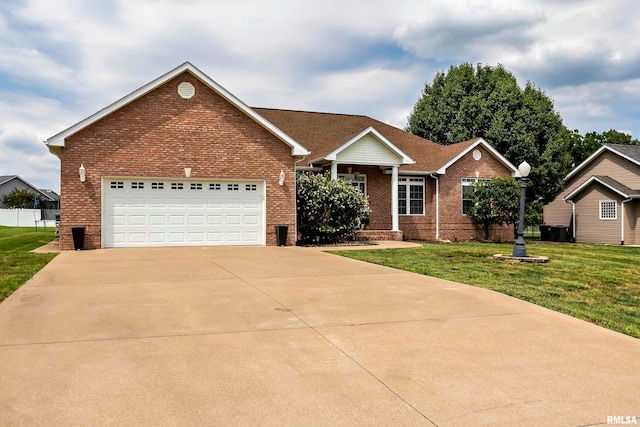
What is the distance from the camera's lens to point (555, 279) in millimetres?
10125

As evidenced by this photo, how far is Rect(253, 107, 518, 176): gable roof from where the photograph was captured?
23.5 meters

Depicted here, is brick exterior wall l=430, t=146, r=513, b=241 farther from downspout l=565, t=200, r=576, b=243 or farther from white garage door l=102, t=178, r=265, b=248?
white garage door l=102, t=178, r=265, b=248

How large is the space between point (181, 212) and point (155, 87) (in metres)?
4.19

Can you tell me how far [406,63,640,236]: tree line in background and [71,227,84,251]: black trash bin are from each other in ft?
77.4

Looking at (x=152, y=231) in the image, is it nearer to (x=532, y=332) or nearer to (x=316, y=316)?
(x=316, y=316)

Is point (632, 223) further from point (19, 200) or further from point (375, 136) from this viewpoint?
point (19, 200)

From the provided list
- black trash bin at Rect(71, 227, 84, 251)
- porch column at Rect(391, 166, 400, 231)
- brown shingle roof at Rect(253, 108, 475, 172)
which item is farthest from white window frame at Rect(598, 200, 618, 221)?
black trash bin at Rect(71, 227, 84, 251)

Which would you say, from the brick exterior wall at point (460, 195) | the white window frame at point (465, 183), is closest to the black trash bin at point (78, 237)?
the brick exterior wall at point (460, 195)

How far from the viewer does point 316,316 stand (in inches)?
255

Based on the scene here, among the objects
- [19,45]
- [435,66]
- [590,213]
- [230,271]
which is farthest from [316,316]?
[435,66]

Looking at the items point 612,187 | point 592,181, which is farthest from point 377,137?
point 592,181

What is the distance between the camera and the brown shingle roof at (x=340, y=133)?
23.8m

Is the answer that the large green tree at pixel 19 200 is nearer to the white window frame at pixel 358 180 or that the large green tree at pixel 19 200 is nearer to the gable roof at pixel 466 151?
the white window frame at pixel 358 180

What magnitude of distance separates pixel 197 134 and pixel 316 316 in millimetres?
11937
